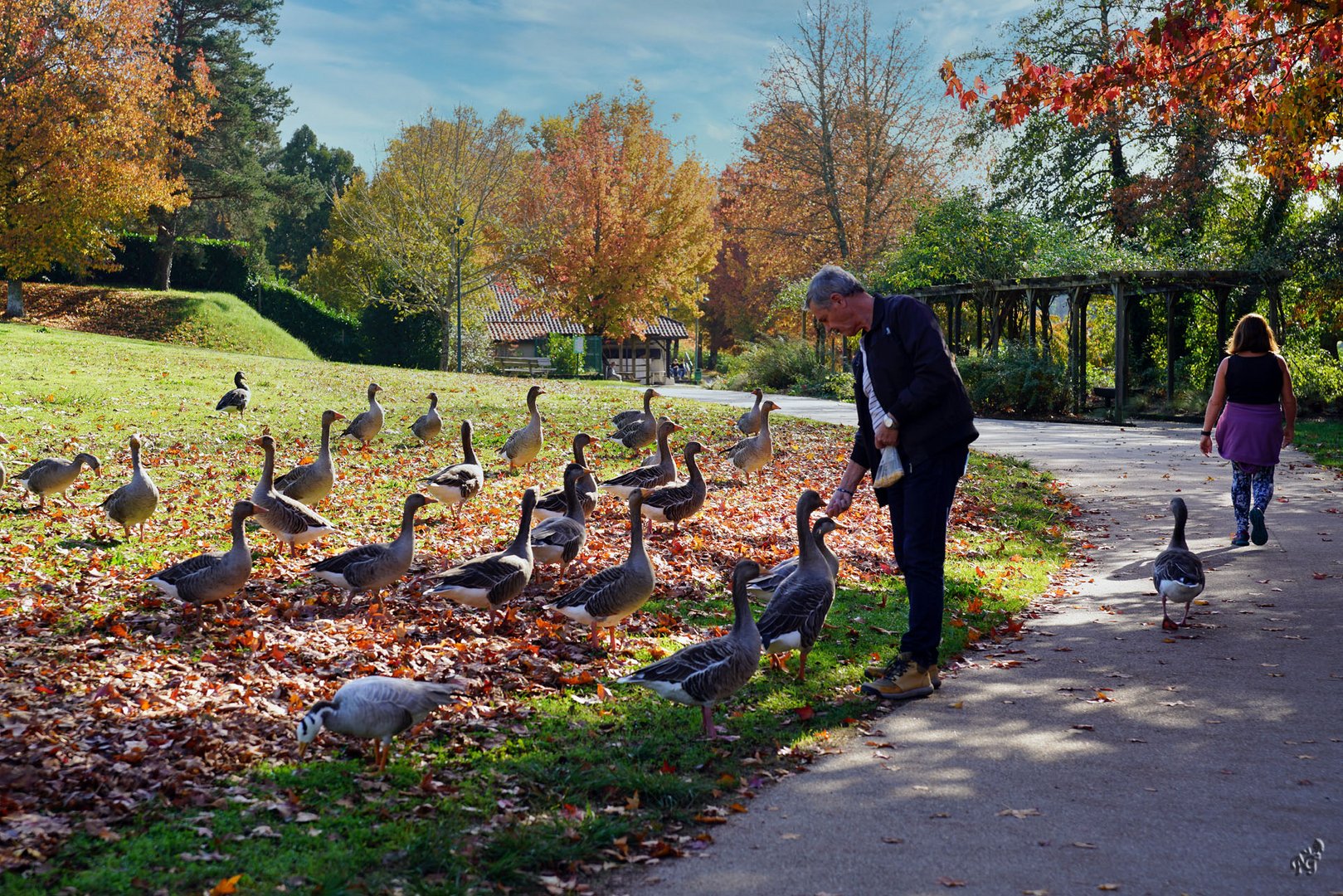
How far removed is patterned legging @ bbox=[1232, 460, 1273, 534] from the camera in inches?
432

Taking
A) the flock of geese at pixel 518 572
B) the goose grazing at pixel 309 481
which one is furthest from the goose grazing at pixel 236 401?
the goose grazing at pixel 309 481

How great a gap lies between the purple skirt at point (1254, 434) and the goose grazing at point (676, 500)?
566 cm

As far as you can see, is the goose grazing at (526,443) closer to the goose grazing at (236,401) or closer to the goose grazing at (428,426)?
the goose grazing at (428,426)

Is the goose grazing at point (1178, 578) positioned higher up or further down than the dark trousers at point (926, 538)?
further down

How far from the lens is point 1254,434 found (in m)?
10.7

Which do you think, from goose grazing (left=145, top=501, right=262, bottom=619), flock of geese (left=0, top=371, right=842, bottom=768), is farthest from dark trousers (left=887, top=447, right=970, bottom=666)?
goose grazing (left=145, top=501, right=262, bottom=619)

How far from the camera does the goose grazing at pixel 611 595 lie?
723 cm

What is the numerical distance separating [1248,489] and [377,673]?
9439 millimetres

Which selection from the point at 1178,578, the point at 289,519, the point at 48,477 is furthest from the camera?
the point at 48,477

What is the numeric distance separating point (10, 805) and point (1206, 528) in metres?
12.6

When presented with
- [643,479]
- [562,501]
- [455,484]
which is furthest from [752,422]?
[562,501]

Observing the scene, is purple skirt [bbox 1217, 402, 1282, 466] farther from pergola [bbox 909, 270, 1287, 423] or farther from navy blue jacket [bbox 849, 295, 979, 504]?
pergola [bbox 909, 270, 1287, 423]

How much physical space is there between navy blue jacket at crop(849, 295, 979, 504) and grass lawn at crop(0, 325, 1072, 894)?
5.80 ft

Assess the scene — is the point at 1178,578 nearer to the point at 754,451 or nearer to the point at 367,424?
the point at 754,451
